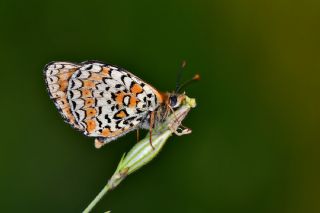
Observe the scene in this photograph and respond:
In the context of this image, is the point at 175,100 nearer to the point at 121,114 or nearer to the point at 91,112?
the point at 121,114

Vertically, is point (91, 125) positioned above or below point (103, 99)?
below

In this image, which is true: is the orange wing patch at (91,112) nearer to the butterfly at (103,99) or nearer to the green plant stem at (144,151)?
the butterfly at (103,99)

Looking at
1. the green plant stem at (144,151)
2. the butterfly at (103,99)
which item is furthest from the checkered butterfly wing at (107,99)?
the green plant stem at (144,151)

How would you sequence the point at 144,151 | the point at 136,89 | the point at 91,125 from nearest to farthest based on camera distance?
the point at 144,151
the point at 91,125
the point at 136,89

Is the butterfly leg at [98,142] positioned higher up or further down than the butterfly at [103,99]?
further down

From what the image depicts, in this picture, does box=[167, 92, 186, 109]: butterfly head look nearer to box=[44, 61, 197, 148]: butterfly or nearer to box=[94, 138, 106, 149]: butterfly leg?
box=[44, 61, 197, 148]: butterfly

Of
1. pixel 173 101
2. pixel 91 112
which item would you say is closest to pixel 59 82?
pixel 91 112

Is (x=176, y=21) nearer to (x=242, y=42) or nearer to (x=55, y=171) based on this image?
(x=242, y=42)

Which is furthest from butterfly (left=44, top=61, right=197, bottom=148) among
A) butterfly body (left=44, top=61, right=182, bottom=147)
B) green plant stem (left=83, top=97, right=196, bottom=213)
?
green plant stem (left=83, top=97, right=196, bottom=213)
